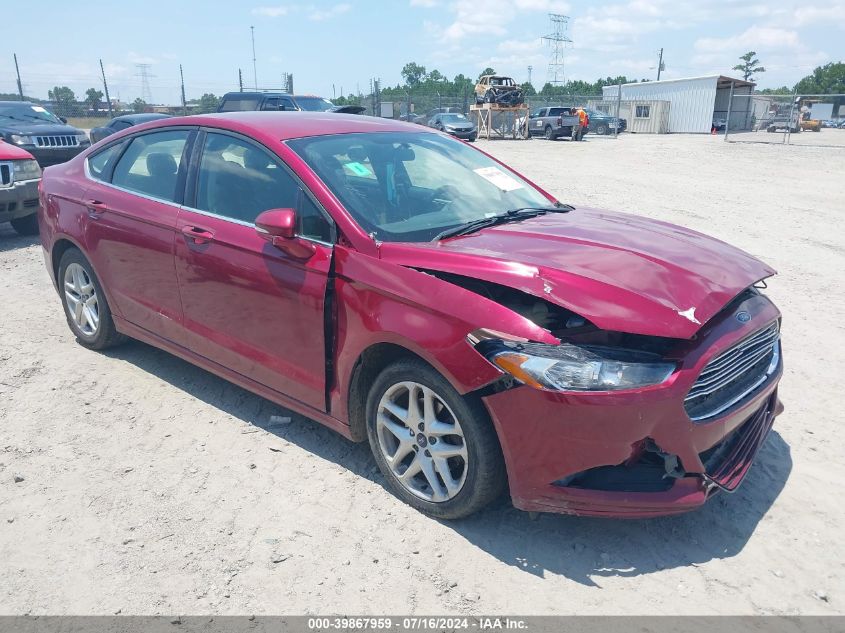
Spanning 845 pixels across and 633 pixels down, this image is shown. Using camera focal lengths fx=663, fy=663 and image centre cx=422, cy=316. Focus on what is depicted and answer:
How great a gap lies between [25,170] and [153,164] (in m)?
5.47

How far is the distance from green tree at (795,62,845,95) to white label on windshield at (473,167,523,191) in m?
95.1

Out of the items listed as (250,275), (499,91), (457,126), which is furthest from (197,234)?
(499,91)

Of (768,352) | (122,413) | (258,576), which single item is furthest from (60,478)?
(768,352)

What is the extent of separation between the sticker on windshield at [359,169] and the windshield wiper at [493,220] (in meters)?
0.59

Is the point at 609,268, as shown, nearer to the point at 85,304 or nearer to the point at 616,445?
the point at 616,445

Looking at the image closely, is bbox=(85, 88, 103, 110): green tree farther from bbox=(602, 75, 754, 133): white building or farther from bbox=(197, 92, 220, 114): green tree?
bbox=(602, 75, 754, 133): white building

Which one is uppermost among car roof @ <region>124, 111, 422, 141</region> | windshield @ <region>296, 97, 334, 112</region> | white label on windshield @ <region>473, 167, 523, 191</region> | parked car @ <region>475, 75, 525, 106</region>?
parked car @ <region>475, 75, 525, 106</region>

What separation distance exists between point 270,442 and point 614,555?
2007mm

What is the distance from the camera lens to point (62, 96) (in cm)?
3303

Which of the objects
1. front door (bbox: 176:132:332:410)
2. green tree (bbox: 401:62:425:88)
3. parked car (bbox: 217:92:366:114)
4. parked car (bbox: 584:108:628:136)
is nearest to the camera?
front door (bbox: 176:132:332:410)

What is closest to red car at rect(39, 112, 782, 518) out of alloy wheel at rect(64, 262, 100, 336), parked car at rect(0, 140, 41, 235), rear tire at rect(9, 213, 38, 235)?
alloy wheel at rect(64, 262, 100, 336)

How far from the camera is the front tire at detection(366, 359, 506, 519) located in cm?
280

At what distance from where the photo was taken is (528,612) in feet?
8.37

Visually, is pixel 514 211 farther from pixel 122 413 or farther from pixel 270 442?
pixel 122 413
